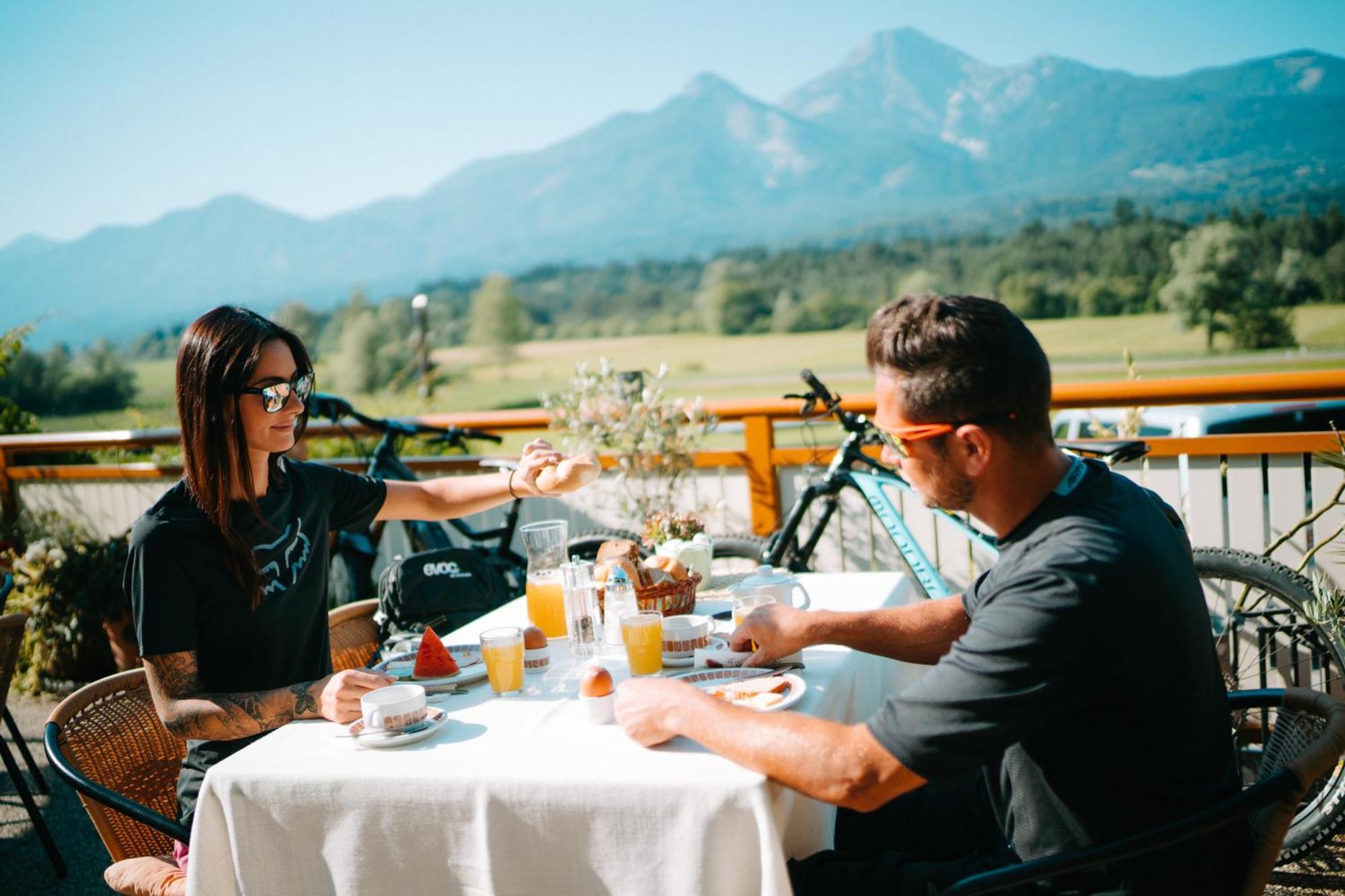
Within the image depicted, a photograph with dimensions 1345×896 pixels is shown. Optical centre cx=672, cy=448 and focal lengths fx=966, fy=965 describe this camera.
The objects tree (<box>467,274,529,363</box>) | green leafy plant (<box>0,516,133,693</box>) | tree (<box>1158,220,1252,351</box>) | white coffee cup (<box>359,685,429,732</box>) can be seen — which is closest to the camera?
white coffee cup (<box>359,685,429,732</box>)

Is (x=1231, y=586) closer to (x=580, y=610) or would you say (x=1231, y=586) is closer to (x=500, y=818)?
(x=580, y=610)

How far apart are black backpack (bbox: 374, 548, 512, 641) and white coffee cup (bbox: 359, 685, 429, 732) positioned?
1.41m

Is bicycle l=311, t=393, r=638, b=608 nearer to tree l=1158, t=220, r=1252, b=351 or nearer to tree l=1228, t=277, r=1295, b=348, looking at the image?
tree l=1228, t=277, r=1295, b=348

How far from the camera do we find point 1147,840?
4.23 feet

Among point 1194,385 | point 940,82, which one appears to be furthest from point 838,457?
point 940,82

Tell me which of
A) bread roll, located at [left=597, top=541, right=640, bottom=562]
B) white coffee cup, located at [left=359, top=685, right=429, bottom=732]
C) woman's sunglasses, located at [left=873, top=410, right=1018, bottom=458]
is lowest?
white coffee cup, located at [left=359, top=685, right=429, bottom=732]

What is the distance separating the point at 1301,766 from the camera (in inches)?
53.6

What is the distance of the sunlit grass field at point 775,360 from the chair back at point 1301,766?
1137cm

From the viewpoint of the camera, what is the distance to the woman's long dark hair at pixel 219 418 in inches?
77.9

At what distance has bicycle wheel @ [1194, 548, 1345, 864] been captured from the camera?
260 centimetres

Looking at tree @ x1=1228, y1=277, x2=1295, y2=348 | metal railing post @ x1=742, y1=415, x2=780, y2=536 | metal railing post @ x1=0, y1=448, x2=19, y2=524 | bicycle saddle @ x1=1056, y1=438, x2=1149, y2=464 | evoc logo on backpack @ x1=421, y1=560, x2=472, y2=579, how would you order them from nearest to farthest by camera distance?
bicycle saddle @ x1=1056, y1=438, x2=1149, y2=464 < evoc logo on backpack @ x1=421, y1=560, x2=472, y2=579 < metal railing post @ x1=742, y1=415, x2=780, y2=536 < metal railing post @ x1=0, y1=448, x2=19, y2=524 < tree @ x1=1228, y1=277, x2=1295, y2=348

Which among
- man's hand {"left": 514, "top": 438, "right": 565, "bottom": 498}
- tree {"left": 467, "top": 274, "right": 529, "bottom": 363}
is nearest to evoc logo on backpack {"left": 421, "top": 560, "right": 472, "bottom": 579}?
man's hand {"left": 514, "top": 438, "right": 565, "bottom": 498}

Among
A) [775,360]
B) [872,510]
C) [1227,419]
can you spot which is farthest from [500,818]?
[775,360]

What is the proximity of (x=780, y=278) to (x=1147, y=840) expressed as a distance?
4808cm
